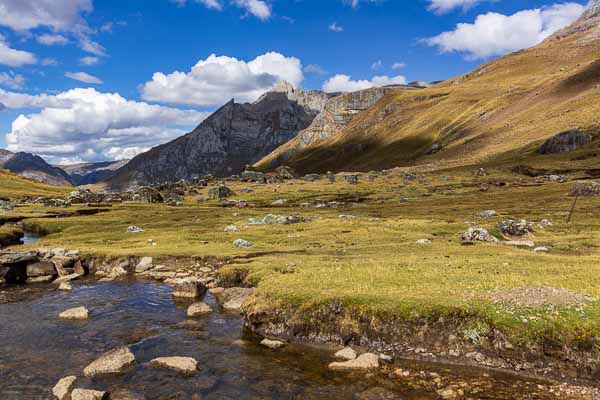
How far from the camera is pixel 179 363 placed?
24.0 m

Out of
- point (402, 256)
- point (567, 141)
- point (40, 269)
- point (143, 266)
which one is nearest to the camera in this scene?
point (402, 256)

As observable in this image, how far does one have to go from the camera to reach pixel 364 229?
71.9 meters

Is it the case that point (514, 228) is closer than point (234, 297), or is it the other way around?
point (234, 297)

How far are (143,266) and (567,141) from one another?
184 meters

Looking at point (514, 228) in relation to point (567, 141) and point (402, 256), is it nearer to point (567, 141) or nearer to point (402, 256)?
point (402, 256)

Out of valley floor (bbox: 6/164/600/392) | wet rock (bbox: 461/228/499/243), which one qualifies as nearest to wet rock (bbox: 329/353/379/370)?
valley floor (bbox: 6/164/600/392)

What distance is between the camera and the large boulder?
173250 millimetres

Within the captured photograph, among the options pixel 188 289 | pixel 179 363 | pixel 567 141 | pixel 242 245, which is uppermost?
pixel 567 141

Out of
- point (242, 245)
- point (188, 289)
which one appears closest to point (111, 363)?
point (188, 289)

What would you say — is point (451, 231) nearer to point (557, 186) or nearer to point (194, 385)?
point (194, 385)

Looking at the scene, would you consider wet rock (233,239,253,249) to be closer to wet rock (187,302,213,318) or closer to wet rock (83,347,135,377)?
wet rock (187,302,213,318)

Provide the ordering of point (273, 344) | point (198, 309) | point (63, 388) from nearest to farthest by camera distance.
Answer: point (63, 388)
point (273, 344)
point (198, 309)

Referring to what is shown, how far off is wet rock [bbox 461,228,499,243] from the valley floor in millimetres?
2128

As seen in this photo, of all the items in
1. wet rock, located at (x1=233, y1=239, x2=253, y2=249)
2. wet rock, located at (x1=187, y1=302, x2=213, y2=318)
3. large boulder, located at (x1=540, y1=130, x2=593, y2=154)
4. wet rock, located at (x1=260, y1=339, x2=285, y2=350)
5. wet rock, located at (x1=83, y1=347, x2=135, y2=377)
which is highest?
large boulder, located at (x1=540, y1=130, x2=593, y2=154)
